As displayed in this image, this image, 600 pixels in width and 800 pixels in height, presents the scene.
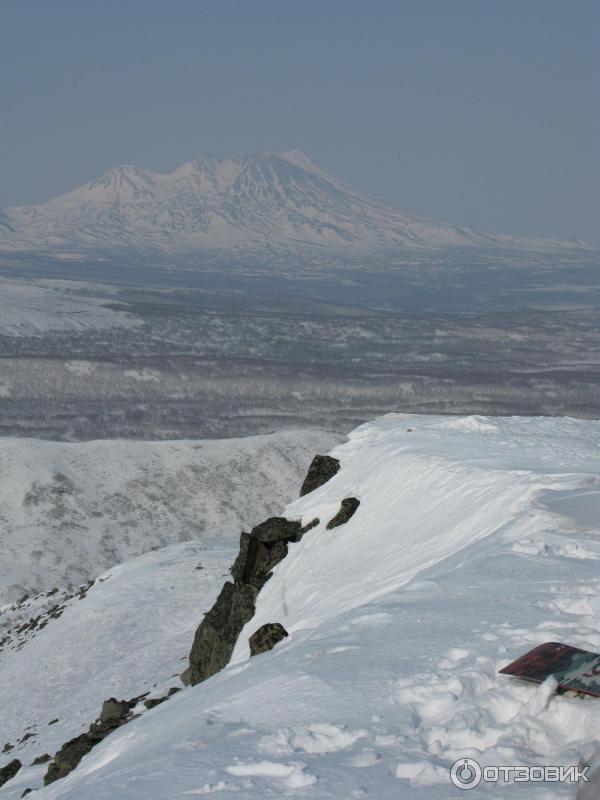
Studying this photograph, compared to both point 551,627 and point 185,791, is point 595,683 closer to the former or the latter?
point 551,627

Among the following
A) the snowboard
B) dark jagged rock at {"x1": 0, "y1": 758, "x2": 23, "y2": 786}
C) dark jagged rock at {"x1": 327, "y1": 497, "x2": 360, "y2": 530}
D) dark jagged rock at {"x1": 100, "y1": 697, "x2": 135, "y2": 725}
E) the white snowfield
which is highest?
the snowboard

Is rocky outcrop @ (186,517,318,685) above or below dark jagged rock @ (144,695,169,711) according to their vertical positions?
above

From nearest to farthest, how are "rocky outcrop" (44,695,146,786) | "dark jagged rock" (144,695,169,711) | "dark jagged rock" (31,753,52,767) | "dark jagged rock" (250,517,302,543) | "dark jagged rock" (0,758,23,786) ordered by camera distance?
"rocky outcrop" (44,695,146,786)
"dark jagged rock" (0,758,23,786)
"dark jagged rock" (31,753,52,767)
"dark jagged rock" (144,695,169,711)
"dark jagged rock" (250,517,302,543)

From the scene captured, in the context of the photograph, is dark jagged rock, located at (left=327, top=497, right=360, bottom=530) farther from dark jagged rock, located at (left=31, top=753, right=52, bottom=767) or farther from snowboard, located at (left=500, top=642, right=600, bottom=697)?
snowboard, located at (left=500, top=642, right=600, bottom=697)

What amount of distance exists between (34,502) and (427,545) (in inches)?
3217

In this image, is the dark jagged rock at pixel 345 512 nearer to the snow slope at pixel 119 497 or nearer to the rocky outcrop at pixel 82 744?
the rocky outcrop at pixel 82 744

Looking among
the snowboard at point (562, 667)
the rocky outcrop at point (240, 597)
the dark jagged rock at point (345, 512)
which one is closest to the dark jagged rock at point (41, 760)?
the rocky outcrop at point (240, 597)

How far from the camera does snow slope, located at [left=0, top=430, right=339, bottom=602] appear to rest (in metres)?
86.6

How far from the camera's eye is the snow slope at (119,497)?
8656 cm

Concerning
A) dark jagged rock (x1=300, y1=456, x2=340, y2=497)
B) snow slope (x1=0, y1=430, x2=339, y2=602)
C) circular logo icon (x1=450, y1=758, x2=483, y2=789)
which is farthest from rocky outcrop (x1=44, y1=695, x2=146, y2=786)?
snow slope (x1=0, y1=430, x2=339, y2=602)

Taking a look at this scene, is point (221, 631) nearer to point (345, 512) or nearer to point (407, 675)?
point (345, 512)

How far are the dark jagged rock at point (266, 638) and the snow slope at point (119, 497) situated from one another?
63209mm

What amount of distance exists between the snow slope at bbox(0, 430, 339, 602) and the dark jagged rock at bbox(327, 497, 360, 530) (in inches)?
2278

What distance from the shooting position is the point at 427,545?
18812 millimetres
